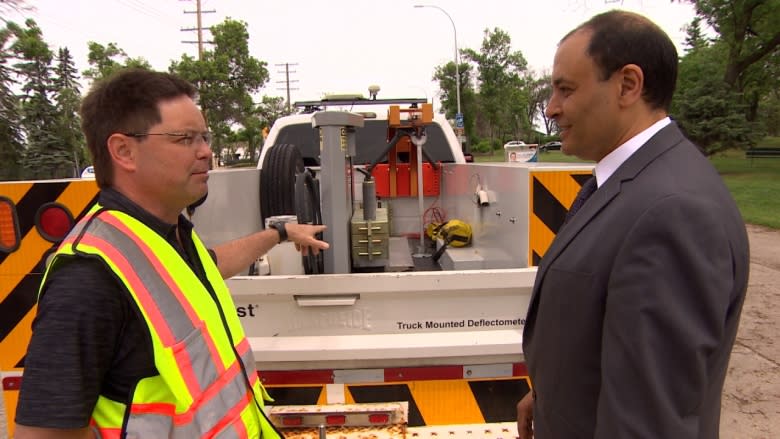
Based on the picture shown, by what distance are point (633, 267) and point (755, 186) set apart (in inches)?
839

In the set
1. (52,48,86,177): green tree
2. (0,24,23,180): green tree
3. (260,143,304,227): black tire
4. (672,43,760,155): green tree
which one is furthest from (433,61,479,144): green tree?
(260,143,304,227): black tire

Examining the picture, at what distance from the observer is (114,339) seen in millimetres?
1113

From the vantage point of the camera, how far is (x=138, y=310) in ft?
3.74

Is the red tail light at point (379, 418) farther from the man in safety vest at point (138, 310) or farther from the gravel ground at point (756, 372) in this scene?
the gravel ground at point (756, 372)

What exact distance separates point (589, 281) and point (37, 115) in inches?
1542

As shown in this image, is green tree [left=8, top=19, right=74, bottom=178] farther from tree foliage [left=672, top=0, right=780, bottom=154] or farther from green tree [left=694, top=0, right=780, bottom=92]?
green tree [left=694, top=0, right=780, bottom=92]

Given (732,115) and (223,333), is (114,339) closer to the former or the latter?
(223,333)

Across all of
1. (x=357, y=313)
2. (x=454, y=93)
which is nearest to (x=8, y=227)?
(x=357, y=313)

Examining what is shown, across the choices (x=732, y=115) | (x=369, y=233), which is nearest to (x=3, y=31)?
(x=369, y=233)

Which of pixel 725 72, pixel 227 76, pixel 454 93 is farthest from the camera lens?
pixel 454 93

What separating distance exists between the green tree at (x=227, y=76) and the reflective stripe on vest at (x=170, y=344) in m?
31.7

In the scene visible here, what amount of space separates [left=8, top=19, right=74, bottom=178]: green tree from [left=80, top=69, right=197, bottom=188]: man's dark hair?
103ft

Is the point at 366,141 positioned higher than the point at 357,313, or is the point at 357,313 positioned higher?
the point at 366,141

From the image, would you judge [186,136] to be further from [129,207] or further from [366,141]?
[366,141]
